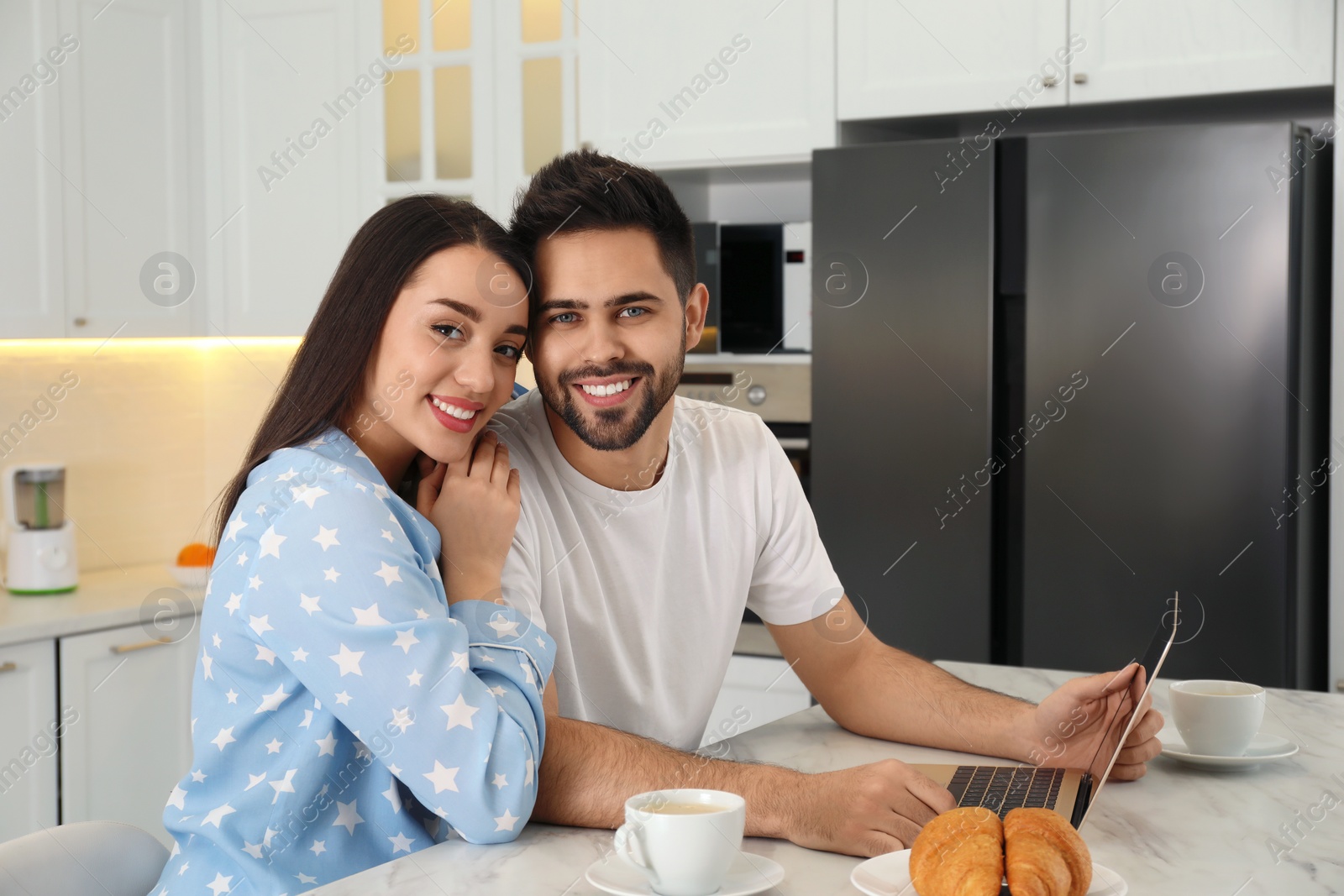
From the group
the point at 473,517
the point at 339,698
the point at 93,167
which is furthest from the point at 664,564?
the point at 93,167

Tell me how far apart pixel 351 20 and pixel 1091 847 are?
279 cm

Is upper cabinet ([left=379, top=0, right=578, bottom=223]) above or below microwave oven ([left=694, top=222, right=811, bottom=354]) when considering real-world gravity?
above

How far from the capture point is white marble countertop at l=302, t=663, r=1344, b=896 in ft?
2.99

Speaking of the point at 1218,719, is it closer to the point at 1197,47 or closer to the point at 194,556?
the point at 1197,47

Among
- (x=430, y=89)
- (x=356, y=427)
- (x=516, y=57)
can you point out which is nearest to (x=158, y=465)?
(x=430, y=89)

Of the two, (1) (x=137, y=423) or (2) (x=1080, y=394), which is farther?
(1) (x=137, y=423)

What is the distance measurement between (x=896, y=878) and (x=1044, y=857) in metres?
0.13

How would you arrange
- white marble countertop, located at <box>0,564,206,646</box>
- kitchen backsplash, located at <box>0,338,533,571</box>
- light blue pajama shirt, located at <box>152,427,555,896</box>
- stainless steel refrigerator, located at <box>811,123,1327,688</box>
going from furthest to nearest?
kitchen backsplash, located at <box>0,338,533,571</box>
white marble countertop, located at <box>0,564,206,646</box>
stainless steel refrigerator, located at <box>811,123,1327,688</box>
light blue pajama shirt, located at <box>152,427,555,896</box>

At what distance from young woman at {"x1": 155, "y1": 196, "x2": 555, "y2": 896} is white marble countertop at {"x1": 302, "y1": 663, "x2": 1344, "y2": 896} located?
0.05 metres

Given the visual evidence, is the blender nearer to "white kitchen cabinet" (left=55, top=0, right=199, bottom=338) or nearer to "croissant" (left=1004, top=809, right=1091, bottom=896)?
"white kitchen cabinet" (left=55, top=0, right=199, bottom=338)

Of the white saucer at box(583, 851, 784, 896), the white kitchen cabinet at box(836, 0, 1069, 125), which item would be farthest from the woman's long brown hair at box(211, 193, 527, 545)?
the white kitchen cabinet at box(836, 0, 1069, 125)

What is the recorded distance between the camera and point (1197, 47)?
228 cm

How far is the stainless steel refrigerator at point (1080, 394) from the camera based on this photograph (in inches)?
85.5

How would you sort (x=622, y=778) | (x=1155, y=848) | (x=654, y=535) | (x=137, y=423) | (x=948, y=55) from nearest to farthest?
(x=1155, y=848) → (x=622, y=778) → (x=654, y=535) → (x=948, y=55) → (x=137, y=423)
